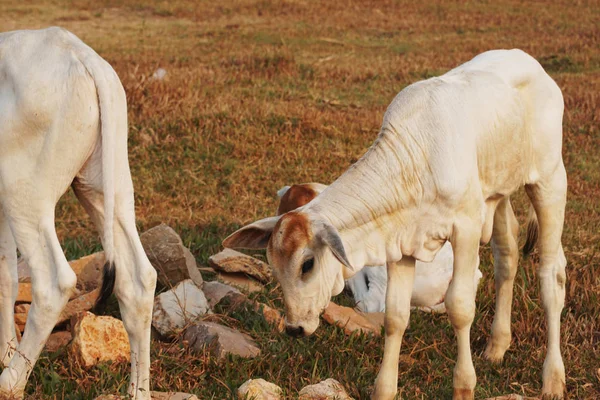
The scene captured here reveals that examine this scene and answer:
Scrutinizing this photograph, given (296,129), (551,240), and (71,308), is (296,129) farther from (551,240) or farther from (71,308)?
(551,240)

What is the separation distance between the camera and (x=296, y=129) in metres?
8.79

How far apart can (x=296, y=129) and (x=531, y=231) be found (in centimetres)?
404

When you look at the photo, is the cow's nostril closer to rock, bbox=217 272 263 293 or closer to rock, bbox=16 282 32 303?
rock, bbox=217 272 263 293

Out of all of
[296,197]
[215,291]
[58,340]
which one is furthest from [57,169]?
[296,197]

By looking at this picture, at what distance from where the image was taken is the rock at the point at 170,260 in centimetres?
536

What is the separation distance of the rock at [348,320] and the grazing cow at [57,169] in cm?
135

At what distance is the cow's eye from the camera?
3.74 metres

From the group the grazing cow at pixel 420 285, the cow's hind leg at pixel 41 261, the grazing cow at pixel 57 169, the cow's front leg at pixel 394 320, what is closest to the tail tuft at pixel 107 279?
the grazing cow at pixel 57 169

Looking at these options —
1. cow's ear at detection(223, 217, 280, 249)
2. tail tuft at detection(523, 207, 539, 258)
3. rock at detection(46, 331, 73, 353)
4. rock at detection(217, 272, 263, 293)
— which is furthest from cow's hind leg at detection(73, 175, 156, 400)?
tail tuft at detection(523, 207, 539, 258)

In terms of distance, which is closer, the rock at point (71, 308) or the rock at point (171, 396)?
the rock at point (171, 396)

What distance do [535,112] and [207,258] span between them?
8.55ft

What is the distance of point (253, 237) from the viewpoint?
3.94 meters

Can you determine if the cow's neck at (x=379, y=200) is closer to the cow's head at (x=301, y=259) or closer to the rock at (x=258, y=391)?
the cow's head at (x=301, y=259)

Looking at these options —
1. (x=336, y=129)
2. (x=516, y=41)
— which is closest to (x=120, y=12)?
(x=516, y=41)
